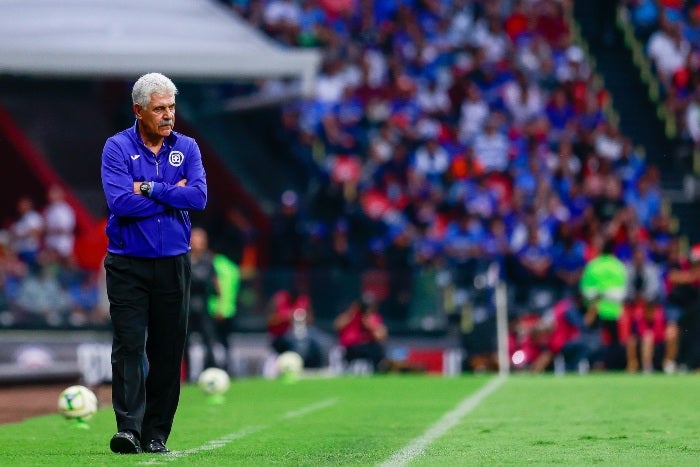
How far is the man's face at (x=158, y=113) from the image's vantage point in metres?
8.84

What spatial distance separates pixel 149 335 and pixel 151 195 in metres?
0.88

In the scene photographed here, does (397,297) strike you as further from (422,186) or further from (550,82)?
(550,82)

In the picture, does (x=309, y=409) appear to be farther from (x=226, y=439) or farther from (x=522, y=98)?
(x=522, y=98)

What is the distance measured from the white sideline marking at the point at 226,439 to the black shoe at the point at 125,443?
190 millimetres

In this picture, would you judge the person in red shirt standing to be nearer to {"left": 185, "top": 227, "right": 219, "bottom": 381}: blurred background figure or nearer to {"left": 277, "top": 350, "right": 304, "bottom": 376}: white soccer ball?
{"left": 277, "top": 350, "right": 304, "bottom": 376}: white soccer ball

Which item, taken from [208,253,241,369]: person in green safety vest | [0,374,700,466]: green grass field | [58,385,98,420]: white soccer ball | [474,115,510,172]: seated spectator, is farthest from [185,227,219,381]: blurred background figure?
[58,385,98,420]: white soccer ball

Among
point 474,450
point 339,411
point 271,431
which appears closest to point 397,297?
point 339,411

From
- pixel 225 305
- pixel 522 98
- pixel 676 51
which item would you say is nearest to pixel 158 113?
pixel 225 305

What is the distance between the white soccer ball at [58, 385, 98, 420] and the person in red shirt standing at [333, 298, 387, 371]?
37.0 ft

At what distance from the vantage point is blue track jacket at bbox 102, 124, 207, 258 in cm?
890

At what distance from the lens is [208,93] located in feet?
96.3

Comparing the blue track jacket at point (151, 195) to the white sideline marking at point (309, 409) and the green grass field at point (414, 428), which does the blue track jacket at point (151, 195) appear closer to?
the green grass field at point (414, 428)

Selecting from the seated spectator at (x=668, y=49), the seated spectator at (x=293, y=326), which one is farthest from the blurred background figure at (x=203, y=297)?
the seated spectator at (x=668, y=49)

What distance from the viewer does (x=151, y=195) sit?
8.89m
